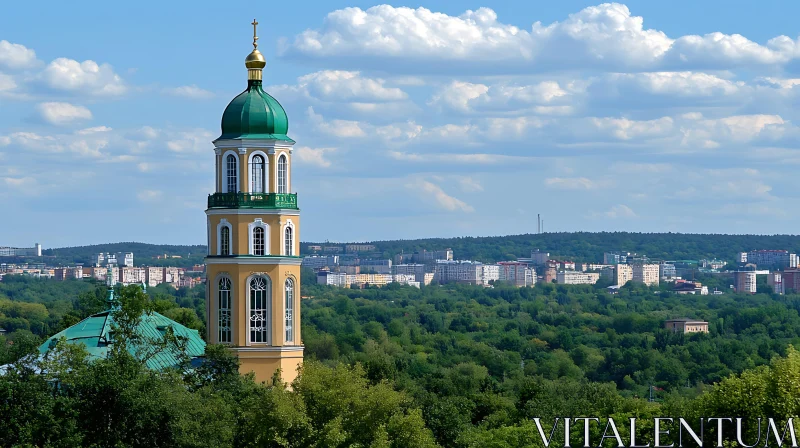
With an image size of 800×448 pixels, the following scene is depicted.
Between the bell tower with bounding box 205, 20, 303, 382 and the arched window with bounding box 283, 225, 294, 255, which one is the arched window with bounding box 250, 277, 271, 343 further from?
the arched window with bounding box 283, 225, 294, 255

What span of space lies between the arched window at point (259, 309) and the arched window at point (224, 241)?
126 centimetres

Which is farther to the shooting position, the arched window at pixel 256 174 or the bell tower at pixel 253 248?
the arched window at pixel 256 174

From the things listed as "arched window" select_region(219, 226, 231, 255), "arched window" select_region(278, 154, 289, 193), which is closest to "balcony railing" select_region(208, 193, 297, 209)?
"arched window" select_region(278, 154, 289, 193)

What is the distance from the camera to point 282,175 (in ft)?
186

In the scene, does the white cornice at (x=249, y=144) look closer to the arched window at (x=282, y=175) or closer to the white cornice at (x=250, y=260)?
the arched window at (x=282, y=175)

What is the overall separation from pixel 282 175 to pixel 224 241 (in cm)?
272

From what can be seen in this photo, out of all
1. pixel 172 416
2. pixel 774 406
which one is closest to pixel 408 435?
pixel 172 416

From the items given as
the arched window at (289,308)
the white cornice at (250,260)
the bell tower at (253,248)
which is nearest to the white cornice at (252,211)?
the bell tower at (253,248)

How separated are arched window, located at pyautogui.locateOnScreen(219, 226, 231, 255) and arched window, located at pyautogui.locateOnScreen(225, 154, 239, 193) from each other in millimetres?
1212

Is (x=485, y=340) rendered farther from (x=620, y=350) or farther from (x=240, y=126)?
(x=240, y=126)

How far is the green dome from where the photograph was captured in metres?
56.2

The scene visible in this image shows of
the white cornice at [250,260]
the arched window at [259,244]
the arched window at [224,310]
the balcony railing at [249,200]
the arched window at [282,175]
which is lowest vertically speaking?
the arched window at [224,310]

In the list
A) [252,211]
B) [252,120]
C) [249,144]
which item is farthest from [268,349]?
[252,120]

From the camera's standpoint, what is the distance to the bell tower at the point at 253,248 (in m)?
55.8
